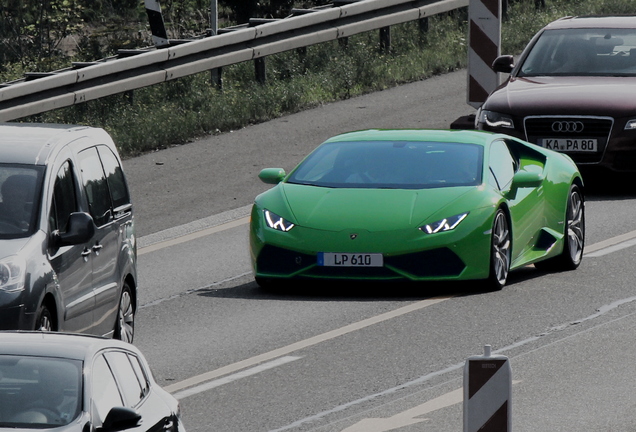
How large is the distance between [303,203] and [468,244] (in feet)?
4.39

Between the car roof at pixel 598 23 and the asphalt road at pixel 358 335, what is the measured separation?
270 cm

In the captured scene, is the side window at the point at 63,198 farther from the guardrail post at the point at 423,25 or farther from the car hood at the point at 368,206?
the guardrail post at the point at 423,25

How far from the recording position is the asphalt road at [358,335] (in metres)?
9.48

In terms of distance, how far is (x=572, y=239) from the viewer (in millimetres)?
14742

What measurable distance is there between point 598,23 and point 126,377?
14.2 m

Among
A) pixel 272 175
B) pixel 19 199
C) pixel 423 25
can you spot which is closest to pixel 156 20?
pixel 423 25

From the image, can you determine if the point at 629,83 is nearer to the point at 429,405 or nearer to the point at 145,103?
the point at 145,103

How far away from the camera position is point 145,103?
22375mm

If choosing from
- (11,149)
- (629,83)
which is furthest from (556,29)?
(11,149)

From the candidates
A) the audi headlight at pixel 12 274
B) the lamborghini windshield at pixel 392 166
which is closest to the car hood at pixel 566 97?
the lamborghini windshield at pixel 392 166

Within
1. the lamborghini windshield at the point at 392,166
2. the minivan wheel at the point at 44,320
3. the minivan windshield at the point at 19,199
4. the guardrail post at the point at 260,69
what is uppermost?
the minivan windshield at the point at 19,199

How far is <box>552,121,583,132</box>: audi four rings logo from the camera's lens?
59.9ft

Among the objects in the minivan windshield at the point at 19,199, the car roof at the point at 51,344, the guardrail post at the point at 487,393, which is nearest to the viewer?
the car roof at the point at 51,344

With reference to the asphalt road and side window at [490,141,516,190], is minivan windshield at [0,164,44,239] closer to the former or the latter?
the asphalt road
